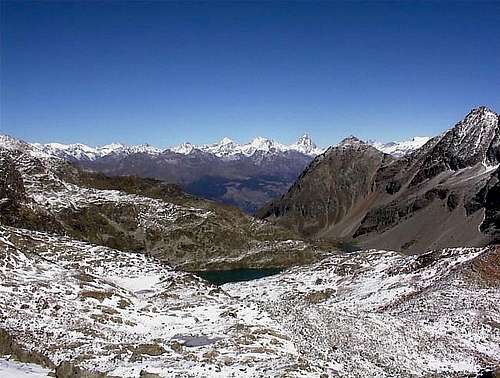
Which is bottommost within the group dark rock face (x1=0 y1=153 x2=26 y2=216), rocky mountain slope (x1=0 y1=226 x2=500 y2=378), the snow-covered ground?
rocky mountain slope (x1=0 y1=226 x2=500 y2=378)

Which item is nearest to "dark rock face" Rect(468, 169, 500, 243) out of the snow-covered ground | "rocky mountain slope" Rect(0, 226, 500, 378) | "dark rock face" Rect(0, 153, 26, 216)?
"rocky mountain slope" Rect(0, 226, 500, 378)

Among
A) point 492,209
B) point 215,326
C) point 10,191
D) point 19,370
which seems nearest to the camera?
point 19,370

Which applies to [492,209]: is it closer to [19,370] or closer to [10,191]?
[10,191]

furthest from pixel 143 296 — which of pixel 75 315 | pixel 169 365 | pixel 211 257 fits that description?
pixel 211 257

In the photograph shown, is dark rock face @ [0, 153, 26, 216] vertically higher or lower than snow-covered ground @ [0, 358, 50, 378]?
higher

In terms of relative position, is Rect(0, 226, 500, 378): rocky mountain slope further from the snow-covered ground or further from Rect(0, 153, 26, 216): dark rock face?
Rect(0, 153, 26, 216): dark rock face

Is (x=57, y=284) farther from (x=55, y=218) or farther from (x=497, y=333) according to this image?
(x=55, y=218)

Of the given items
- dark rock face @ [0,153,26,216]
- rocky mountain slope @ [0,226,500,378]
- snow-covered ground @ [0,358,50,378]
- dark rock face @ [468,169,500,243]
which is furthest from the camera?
dark rock face @ [468,169,500,243]

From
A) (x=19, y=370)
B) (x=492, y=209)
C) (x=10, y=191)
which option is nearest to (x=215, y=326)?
(x=19, y=370)
